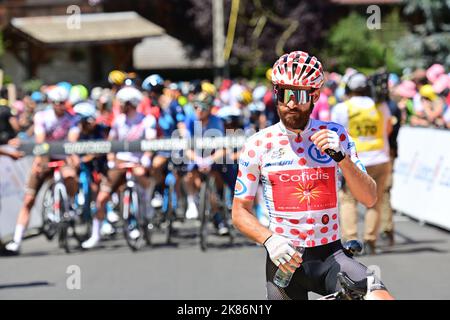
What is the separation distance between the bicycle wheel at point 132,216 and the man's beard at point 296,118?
8177 millimetres

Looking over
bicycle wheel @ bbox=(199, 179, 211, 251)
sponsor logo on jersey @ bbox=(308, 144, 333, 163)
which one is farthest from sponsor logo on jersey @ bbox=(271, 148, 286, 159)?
bicycle wheel @ bbox=(199, 179, 211, 251)

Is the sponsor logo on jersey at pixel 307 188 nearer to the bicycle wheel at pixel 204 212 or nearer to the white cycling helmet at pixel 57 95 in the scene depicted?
the bicycle wheel at pixel 204 212

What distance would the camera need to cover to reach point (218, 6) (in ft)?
91.4

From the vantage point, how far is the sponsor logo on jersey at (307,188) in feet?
17.3

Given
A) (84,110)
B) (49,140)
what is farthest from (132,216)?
(84,110)

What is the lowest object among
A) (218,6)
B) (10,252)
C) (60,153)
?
(10,252)

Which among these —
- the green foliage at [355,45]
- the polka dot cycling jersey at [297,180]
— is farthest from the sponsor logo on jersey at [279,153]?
the green foliage at [355,45]

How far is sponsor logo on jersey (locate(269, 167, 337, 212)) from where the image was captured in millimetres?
5266

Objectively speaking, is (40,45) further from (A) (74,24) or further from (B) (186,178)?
(B) (186,178)

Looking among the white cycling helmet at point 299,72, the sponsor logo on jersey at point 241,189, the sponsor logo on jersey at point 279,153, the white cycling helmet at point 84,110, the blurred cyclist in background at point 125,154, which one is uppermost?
the white cycling helmet at point 299,72

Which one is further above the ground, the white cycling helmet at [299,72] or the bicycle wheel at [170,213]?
the white cycling helmet at [299,72]

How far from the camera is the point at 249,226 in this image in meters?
5.16
